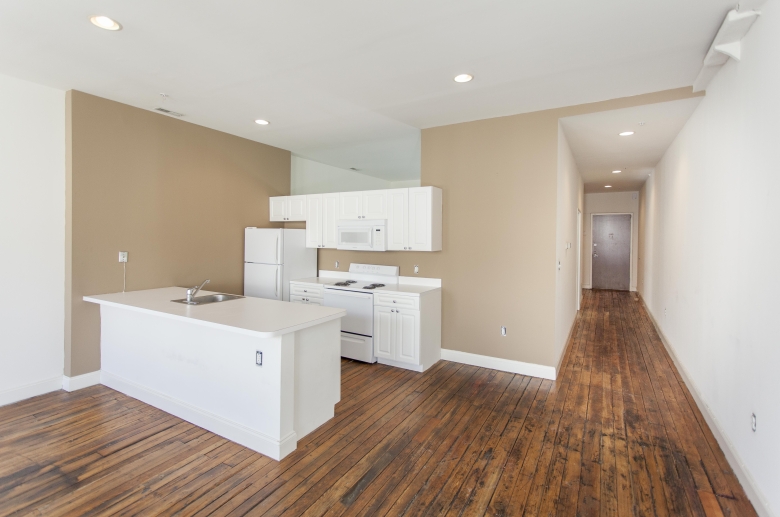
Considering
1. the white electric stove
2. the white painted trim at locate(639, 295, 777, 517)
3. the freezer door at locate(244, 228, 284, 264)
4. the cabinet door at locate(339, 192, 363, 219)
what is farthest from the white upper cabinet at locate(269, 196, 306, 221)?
the white painted trim at locate(639, 295, 777, 517)

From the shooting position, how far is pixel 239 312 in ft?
9.25

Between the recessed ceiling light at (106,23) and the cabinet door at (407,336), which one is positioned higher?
the recessed ceiling light at (106,23)

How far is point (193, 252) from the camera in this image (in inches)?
173

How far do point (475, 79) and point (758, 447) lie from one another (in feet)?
9.61

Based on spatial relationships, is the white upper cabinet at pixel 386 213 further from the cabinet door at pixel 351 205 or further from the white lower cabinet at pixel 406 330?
the white lower cabinet at pixel 406 330

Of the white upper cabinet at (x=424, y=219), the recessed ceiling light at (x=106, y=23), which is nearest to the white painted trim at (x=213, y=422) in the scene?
the white upper cabinet at (x=424, y=219)

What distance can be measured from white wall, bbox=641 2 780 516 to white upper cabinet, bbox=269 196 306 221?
13.8ft

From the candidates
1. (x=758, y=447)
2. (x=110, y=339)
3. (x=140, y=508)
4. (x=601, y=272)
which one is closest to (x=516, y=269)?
(x=758, y=447)

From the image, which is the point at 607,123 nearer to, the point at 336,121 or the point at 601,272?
the point at 336,121

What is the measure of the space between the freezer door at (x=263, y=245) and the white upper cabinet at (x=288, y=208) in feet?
1.56

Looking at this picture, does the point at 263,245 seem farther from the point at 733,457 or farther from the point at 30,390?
the point at 733,457

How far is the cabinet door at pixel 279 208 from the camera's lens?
17.3 ft

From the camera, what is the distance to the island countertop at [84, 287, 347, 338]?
2.42 metres

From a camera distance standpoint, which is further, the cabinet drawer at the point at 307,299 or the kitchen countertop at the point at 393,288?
the cabinet drawer at the point at 307,299
